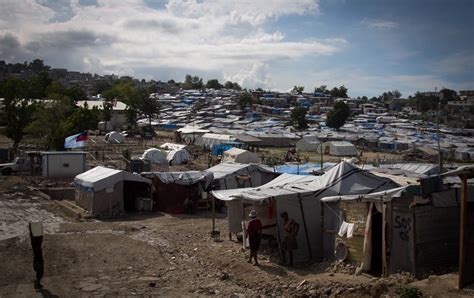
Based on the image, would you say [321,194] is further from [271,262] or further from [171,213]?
[171,213]

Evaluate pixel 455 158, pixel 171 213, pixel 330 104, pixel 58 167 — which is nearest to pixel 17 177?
pixel 58 167

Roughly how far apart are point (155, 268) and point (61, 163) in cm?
1952

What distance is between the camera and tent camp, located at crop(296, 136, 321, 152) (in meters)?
57.2

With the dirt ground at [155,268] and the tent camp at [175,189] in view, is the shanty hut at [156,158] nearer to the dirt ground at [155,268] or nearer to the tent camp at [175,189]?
the tent camp at [175,189]

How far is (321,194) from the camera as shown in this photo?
11.8 meters

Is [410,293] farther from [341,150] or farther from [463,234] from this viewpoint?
[341,150]

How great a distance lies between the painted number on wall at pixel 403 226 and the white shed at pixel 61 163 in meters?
23.2

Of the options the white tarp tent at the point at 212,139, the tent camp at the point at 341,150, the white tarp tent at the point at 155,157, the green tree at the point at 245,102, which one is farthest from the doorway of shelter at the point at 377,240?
the green tree at the point at 245,102

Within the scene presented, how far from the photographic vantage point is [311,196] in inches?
460

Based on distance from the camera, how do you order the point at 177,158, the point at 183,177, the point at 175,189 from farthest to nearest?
1. the point at 177,158
2. the point at 183,177
3. the point at 175,189

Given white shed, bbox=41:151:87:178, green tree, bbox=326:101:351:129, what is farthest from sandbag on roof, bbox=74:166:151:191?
green tree, bbox=326:101:351:129

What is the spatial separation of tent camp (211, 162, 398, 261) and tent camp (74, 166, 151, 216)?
7.14 metres

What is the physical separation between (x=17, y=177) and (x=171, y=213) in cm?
1345

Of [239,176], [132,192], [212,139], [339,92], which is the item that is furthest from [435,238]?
[339,92]
